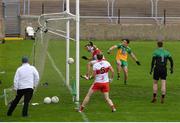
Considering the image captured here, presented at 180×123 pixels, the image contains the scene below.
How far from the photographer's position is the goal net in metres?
23.3

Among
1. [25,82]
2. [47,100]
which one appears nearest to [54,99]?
[47,100]

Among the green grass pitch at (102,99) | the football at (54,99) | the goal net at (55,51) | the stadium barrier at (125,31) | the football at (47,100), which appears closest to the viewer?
the green grass pitch at (102,99)

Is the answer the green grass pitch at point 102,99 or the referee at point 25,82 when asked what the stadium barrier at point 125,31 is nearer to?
the green grass pitch at point 102,99

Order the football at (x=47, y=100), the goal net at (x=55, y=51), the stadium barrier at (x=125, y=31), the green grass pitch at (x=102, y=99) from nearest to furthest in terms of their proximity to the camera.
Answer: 1. the green grass pitch at (x=102, y=99)
2. the football at (x=47, y=100)
3. the goal net at (x=55, y=51)
4. the stadium barrier at (x=125, y=31)

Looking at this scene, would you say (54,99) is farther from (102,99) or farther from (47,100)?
(102,99)

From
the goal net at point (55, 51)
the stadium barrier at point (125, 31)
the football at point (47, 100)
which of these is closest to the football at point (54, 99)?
the football at point (47, 100)

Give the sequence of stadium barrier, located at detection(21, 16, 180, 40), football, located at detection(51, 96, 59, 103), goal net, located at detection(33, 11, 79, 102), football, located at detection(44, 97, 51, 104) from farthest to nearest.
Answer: stadium barrier, located at detection(21, 16, 180, 40), goal net, located at detection(33, 11, 79, 102), football, located at detection(51, 96, 59, 103), football, located at detection(44, 97, 51, 104)

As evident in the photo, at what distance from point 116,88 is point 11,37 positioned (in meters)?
26.3

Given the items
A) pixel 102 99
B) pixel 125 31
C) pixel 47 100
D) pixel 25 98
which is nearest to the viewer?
pixel 25 98

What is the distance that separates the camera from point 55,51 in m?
26.6

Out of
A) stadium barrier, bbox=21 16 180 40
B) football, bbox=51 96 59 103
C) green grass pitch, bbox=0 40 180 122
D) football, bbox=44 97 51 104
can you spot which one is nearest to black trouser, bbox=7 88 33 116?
green grass pitch, bbox=0 40 180 122

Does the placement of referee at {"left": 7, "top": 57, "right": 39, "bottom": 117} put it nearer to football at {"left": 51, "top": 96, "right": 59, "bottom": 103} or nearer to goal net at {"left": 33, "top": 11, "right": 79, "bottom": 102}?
goal net at {"left": 33, "top": 11, "right": 79, "bottom": 102}

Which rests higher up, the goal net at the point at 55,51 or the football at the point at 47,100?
the goal net at the point at 55,51

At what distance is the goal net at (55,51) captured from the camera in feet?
76.5
